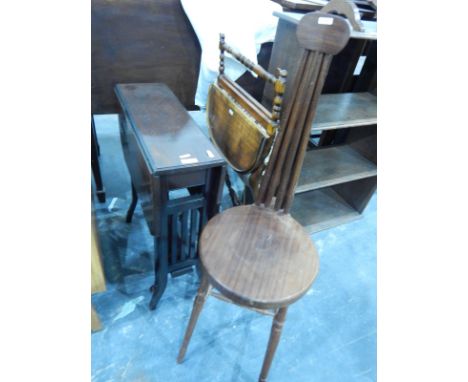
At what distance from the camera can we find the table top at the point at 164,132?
86 cm

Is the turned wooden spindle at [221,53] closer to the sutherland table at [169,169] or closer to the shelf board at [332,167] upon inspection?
the sutherland table at [169,169]

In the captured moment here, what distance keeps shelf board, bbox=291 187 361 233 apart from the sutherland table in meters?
0.76

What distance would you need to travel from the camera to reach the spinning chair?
742 mm

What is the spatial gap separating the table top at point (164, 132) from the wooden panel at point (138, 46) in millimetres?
133

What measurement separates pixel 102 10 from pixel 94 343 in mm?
1298

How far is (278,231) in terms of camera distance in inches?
35.9

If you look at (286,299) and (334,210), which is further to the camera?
(334,210)

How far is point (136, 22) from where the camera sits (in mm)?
1214

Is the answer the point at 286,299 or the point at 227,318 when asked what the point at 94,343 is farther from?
the point at 286,299

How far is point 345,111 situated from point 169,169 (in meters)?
0.92

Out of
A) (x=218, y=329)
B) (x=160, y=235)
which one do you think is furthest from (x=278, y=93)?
(x=218, y=329)

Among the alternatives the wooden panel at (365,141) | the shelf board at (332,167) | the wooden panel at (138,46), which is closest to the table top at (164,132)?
the wooden panel at (138,46)

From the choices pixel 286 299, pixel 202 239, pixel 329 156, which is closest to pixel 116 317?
pixel 202 239
